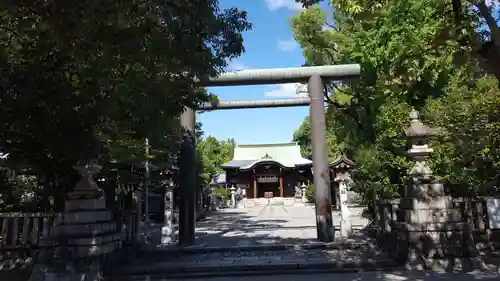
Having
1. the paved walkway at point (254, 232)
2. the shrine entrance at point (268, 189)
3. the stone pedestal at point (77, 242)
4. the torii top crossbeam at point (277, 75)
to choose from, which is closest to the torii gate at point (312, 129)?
the torii top crossbeam at point (277, 75)

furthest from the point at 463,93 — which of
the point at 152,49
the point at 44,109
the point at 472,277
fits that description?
the point at 44,109

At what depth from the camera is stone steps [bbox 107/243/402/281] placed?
7590 mm

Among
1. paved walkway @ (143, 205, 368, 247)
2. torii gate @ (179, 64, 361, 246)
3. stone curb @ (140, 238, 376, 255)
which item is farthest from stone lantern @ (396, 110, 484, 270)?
paved walkway @ (143, 205, 368, 247)

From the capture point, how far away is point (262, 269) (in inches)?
303

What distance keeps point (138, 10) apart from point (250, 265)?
17.7ft

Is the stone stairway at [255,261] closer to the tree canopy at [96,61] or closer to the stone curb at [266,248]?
the stone curb at [266,248]

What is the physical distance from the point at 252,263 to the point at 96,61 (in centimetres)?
519

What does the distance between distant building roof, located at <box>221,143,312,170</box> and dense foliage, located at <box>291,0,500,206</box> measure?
27.8 meters

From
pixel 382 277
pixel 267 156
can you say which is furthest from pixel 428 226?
pixel 267 156

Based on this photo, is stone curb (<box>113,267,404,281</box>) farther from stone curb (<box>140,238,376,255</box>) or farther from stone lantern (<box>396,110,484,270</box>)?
stone curb (<box>140,238,376,255</box>)

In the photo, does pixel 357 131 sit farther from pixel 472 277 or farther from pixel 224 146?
pixel 224 146

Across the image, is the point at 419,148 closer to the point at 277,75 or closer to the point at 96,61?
the point at 277,75

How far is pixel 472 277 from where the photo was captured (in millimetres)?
6508

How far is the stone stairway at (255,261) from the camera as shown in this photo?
7.60 metres
